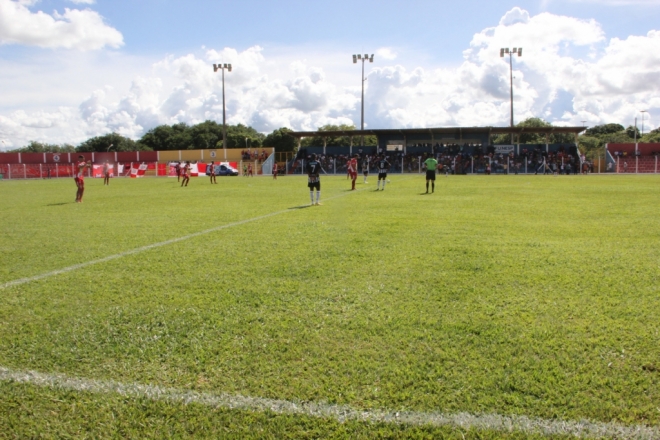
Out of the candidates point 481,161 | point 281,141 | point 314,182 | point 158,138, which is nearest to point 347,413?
point 314,182

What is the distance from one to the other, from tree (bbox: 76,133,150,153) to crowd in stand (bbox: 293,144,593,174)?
74658 mm

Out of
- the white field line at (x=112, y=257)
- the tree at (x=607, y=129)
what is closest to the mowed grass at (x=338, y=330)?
the white field line at (x=112, y=257)

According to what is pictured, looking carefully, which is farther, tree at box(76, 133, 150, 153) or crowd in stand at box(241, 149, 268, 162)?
tree at box(76, 133, 150, 153)

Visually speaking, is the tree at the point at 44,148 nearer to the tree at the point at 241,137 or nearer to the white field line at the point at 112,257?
the tree at the point at 241,137

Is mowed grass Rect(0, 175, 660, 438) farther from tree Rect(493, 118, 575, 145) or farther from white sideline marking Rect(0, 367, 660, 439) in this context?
tree Rect(493, 118, 575, 145)

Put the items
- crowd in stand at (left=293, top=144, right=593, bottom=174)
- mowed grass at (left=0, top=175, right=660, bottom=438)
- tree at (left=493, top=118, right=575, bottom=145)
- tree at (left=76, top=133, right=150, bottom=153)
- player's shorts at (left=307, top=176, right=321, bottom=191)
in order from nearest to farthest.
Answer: mowed grass at (left=0, top=175, right=660, bottom=438) < player's shorts at (left=307, top=176, right=321, bottom=191) < crowd in stand at (left=293, top=144, right=593, bottom=174) < tree at (left=493, top=118, right=575, bottom=145) < tree at (left=76, top=133, right=150, bottom=153)

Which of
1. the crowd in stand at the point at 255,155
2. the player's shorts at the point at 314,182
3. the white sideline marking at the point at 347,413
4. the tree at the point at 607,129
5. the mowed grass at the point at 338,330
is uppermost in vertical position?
the tree at the point at 607,129

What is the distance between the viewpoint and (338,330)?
4031 mm

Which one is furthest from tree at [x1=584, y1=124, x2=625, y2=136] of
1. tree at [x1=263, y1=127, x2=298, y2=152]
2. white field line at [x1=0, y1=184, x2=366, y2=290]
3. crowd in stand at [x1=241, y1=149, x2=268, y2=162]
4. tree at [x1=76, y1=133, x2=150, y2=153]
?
white field line at [x1=0, y1=184, x2=366, y2=290]

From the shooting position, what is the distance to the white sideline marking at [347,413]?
263cm

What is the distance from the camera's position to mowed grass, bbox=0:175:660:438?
288 centimetres

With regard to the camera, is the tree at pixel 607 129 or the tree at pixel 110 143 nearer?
the tree at pixel 110 143

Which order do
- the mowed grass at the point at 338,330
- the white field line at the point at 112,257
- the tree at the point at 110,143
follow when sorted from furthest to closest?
the tree at the point at 110,143, the white field line at the point at 112,257, the mowed grass at the point at 338,330

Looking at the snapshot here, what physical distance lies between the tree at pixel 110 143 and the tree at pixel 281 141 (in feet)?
98.5
